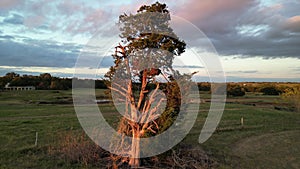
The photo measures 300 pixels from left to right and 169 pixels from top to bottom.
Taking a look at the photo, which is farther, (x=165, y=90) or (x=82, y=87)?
(x=82, y=87)

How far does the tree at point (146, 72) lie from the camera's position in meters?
9.07

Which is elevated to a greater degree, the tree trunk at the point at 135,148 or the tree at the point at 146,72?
the tree at the point at 146,72

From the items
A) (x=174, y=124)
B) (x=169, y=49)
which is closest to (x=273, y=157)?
(x=174, y=124)

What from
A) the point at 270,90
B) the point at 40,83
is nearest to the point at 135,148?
the point at 40,83

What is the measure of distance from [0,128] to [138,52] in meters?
14.4

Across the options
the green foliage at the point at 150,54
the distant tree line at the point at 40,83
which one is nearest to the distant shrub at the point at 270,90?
the distant tree line at the point at 40,83

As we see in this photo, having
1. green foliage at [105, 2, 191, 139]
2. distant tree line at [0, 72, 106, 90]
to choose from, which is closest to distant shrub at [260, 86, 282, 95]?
distant tree line at [0, 72, 106, 90]

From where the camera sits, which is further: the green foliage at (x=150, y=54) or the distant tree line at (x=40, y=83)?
the distant tree line at (x=40, y=83)

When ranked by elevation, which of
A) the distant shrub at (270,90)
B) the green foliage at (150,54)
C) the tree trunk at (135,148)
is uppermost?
the green foliage at (150,54)

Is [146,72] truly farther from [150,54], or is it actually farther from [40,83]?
[40,83]

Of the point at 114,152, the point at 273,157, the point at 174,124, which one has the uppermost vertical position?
the point at 174,124

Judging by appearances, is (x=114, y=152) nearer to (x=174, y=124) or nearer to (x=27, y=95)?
(x=174, y=124)

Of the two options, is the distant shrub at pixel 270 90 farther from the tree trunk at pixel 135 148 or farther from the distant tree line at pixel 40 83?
the tree trunk at pixel 135 148

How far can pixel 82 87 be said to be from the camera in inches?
399
